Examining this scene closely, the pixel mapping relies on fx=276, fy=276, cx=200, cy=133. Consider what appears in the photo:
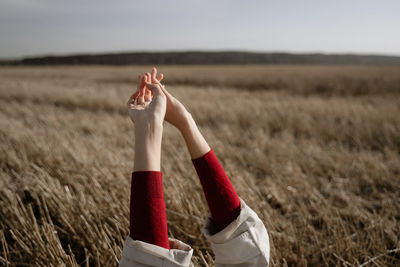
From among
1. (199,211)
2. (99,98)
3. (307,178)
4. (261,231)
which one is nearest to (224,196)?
(261,231)

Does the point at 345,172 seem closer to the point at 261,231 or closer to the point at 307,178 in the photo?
the point at 307,178

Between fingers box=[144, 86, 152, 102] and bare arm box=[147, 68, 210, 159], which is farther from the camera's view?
fingers box=[144, 86, 152, 102]

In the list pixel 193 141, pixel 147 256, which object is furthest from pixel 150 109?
pixel 147 256

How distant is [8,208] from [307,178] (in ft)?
7.77

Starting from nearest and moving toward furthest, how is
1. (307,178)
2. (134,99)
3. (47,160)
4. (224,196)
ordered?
(224,196) → (134,99) → (47,160) → (307,178)

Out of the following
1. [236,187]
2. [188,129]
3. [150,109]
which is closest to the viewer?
[150,109]

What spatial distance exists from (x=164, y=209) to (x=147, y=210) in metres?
0.06

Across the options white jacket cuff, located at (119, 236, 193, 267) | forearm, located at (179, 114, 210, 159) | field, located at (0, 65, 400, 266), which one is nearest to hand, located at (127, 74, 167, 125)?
forearm, located at (179, 114, 210, 159)

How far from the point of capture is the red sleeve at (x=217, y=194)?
36.5 inches

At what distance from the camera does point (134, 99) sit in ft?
3.47

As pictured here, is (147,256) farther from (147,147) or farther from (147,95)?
(147,95)

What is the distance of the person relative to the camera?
79 centimetres

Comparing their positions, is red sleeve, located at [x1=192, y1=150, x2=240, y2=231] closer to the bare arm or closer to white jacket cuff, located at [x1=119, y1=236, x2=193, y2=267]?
the bare arm

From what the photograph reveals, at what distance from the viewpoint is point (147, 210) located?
2.61 ft
